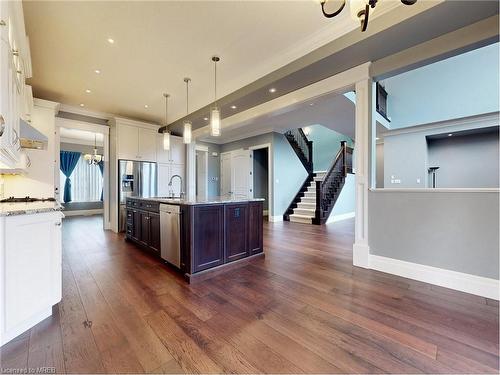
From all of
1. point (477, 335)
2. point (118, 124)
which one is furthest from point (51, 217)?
point (118, 124)

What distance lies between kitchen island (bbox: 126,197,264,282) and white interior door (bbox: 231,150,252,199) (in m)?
4.04

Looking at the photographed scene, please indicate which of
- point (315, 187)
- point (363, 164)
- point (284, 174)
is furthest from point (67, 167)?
point (363, 164)

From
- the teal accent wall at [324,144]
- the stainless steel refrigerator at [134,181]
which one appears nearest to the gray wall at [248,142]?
the stainless steel refrigerator at [134,181]

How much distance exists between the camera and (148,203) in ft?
11.3

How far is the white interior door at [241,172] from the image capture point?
740cm

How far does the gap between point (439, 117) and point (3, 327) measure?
8005 millimetres

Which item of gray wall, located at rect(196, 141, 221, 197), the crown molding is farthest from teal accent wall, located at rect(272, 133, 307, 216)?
the crown molding

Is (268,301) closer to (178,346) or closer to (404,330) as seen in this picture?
(178,346)

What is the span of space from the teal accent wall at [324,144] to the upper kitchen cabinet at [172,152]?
18.3ft

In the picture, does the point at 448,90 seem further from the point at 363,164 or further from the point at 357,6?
the point at 357,6

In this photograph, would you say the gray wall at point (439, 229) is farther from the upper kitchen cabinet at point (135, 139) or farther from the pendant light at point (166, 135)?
the upper kitchen cabinet at point (135, 139)

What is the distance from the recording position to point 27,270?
1.64 m

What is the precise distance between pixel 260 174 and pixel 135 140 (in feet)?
14.3

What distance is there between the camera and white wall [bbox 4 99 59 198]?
12.4 ft
